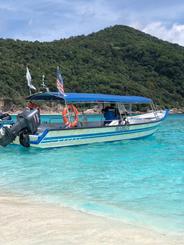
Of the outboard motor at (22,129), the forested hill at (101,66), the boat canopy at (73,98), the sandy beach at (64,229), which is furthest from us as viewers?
the forested hill at (101,66)

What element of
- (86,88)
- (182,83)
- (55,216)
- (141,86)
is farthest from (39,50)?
(55,216)

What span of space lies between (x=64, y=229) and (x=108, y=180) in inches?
147

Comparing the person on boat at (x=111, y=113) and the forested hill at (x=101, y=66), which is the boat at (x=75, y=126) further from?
the forested hill at (x=101, y=66)

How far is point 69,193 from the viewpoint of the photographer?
6934 mm

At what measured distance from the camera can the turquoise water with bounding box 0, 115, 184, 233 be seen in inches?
229

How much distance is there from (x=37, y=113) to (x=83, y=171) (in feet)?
11.6

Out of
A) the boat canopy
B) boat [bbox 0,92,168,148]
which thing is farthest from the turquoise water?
the boat canopy

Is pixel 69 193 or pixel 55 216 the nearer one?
pixel 55 216

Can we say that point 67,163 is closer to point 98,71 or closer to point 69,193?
point 69,193

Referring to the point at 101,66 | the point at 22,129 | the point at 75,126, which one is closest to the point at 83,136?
the point at 75,126

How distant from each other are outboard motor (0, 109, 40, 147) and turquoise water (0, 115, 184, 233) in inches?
19.0

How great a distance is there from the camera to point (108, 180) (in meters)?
8.11

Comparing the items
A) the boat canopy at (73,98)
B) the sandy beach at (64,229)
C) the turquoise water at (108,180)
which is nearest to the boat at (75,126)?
the boat canopy at (73,98)

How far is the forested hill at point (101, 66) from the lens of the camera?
66438 millimetres
